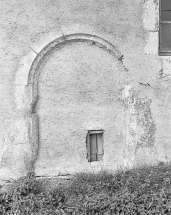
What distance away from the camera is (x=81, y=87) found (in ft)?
13.5

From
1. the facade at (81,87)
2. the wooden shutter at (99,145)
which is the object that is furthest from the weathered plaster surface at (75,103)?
the wooden shutter at (99,145)

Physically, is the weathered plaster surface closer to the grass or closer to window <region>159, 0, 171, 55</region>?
the grass

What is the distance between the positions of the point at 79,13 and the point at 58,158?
2538 millimetres

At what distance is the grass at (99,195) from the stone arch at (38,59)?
24.8 inches

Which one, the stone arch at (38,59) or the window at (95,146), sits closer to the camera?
the stone arch at (38,59)

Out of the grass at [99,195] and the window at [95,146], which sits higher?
the window at [95,146]

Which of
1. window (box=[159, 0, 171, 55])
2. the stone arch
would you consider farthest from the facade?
window (box=[159, 0, 171, 55])

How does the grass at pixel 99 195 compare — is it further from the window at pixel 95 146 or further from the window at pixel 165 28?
the window at pixel 165 28

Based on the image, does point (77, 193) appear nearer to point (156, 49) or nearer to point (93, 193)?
point (93, 193)

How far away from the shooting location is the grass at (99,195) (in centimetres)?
347

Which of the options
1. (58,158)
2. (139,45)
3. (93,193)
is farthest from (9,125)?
(139,45)

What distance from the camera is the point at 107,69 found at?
4133 millimetres

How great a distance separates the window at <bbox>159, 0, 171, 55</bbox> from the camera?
4.25 m

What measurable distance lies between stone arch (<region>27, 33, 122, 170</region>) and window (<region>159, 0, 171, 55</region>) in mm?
880
